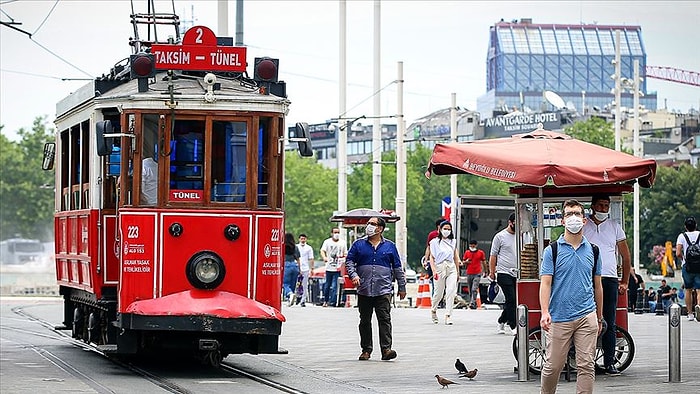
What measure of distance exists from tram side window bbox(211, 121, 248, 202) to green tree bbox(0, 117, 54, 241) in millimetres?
94416

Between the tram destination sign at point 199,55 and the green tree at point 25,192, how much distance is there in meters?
94.1

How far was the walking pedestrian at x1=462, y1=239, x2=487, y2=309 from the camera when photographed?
110 ft

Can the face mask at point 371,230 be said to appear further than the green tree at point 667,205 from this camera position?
No

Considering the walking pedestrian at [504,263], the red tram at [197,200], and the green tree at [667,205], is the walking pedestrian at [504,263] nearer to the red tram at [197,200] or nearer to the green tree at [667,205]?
the red tram at [197,200]

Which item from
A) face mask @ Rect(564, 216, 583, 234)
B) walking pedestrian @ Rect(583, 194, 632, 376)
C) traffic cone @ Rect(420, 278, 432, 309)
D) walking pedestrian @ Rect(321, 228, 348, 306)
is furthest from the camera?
traffic cone @ Rect(420, 278, 432, 309)

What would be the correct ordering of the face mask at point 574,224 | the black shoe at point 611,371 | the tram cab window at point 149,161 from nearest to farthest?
the face mask at point 574,224 → the black shoe at point 611,371 → the tram cab window at point 149,161

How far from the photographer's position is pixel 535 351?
53.3 ft

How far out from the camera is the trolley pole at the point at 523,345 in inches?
606

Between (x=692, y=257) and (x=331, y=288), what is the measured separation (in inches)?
538

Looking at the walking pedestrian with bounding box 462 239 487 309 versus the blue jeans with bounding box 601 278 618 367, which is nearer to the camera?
the blue jeans with bounding box 601 278 618 367

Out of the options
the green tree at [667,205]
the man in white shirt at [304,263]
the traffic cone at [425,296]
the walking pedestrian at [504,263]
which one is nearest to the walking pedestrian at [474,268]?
the traffic cone at [425,296]

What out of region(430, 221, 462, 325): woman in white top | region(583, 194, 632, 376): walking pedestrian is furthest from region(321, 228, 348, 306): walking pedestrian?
region(583, 194, 632, 376): walking pedestrian

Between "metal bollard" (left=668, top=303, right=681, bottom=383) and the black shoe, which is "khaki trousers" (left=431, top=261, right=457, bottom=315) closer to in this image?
the black shoe

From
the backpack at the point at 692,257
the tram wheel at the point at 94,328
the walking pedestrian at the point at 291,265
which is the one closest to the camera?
the tram wheel at the point at 94,328
